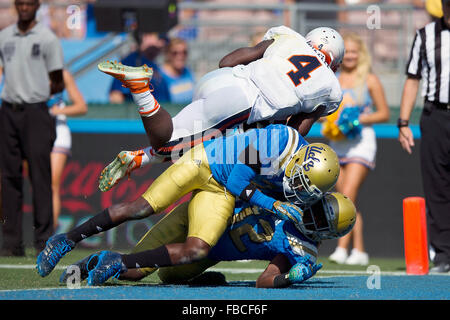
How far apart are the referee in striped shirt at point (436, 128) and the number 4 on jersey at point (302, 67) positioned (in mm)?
1610

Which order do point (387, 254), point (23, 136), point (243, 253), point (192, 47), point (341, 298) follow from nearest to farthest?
point (341, 298) < point (243, 253) < point (23, 136) < point (387, 254) < point (192, 47)

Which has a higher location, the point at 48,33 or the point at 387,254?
the point at 48,33

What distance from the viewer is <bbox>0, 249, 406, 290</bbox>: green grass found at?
5284 mm

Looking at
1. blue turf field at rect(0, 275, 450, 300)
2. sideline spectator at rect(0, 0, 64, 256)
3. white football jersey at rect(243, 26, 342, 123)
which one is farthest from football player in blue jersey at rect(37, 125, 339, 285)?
sideline spectator at rect(0, 0, 64, 256)

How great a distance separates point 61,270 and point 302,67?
7.05ft

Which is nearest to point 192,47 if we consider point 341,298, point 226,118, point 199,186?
point 226,118

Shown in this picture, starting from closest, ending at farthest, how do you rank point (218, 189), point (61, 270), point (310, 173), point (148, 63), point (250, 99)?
point (310, 173), point (218, 189), point (250, 99), point (61, 270), point (148, 63)

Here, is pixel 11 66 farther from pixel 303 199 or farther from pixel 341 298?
pixel 341 298

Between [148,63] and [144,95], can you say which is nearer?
[144,95]

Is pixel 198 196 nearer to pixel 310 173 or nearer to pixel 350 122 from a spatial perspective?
pixel 310 173

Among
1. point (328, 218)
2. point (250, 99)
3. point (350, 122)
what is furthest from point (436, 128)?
point (328, 218)

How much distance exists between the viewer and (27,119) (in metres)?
7.87

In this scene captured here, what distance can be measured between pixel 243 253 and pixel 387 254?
4216 mm

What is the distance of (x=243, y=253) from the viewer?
5.41m
